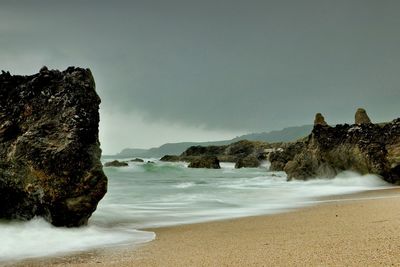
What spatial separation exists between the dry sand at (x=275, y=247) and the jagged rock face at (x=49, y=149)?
1.63 m

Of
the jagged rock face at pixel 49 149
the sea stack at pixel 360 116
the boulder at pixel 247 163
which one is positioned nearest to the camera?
the jagged rock face at pixel 49 149

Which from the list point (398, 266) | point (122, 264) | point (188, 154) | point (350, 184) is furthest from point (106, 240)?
point (188, 154)

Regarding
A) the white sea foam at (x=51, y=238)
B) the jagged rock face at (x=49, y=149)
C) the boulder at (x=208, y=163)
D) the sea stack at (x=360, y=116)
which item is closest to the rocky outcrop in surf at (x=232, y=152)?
the boulder at (x=208, y=163)

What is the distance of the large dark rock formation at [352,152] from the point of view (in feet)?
60.6

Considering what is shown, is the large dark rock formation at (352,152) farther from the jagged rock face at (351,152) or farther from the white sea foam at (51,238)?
the white sea foam at (51,238)

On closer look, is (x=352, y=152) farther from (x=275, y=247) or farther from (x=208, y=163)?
(x=208, y=163)

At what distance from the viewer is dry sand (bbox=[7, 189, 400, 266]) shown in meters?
4.02

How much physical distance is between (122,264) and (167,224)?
371cm

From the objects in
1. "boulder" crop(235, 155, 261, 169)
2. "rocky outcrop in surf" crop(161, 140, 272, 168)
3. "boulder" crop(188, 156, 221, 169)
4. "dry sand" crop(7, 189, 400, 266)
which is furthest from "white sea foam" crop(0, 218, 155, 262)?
"rocky outcrop in surf" crop(161, 140, 272, 168)

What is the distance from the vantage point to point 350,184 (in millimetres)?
18781

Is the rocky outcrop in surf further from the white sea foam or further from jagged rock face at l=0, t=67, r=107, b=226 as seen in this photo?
the white sea foam

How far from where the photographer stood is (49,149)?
708 cm

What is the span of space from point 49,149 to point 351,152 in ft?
56.0

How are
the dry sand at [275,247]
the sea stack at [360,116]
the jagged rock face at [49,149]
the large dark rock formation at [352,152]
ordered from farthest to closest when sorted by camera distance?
the sea stack at [360,116], the large dark rock formation at [352,152], the jagged rock face at [49,149], the dry sand at [275,247]
